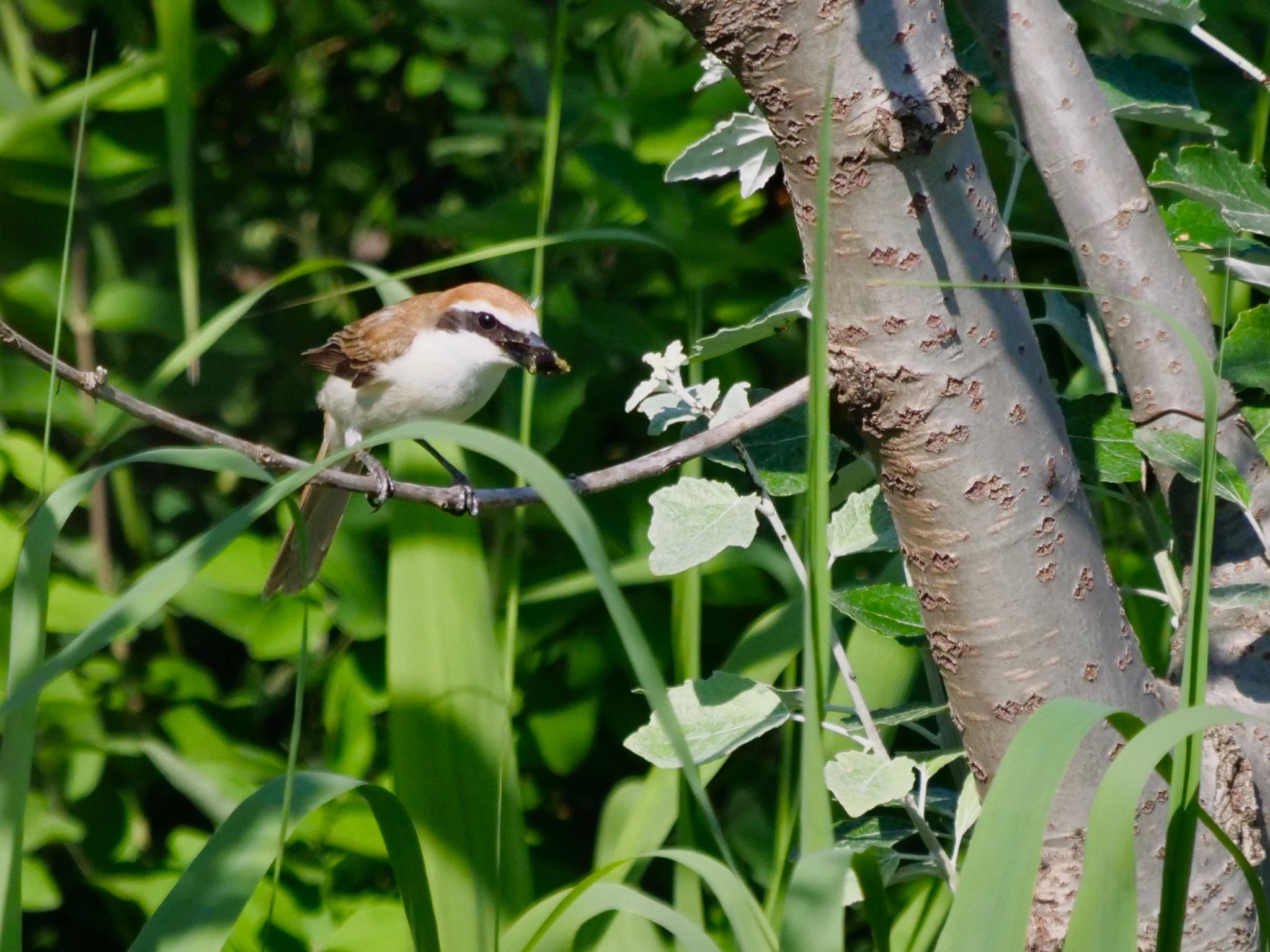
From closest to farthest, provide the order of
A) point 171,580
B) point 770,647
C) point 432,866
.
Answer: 1. point 171,580
2. point 432,866
3. point 770,647

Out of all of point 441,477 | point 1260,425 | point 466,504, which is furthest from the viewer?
point 441,477

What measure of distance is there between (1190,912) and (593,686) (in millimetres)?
1071

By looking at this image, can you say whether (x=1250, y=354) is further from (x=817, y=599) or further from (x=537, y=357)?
(x=537, y=357)

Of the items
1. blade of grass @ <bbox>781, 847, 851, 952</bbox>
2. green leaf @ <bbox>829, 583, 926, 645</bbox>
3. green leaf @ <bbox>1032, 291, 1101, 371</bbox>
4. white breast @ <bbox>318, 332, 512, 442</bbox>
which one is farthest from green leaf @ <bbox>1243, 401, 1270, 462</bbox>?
white breast @ <bbox>318, 332, 512, 442</bbox>

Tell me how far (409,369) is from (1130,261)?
1.36 m

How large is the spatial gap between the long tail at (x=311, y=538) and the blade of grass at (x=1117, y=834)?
1.24 meters

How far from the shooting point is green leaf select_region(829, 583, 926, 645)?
114cm

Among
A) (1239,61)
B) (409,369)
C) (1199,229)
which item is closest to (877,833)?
(1199,229)

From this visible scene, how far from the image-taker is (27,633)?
2.83ft

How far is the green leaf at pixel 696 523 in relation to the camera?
109 centimetres

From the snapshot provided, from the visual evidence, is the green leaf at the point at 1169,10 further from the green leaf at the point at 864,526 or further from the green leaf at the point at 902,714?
the green leaf at the point at 902,714

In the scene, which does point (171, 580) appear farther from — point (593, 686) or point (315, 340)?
point (315, 340)

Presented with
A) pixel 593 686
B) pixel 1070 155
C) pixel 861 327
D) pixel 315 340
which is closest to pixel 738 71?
pixel 861 327

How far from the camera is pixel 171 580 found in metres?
0.82
